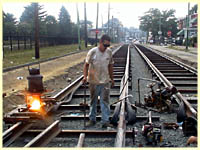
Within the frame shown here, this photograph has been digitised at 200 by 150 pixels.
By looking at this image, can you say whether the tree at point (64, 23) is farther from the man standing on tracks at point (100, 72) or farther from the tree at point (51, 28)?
the man standing on tracks at point (100, 72)

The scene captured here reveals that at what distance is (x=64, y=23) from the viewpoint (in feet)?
249

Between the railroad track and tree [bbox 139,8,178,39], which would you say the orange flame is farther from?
tree [bbox 139,8,178,39]

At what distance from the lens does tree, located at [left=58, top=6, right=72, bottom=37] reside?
241 ft

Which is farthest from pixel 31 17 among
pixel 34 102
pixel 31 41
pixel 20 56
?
pixel 34 102

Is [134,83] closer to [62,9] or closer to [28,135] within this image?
[28,135]

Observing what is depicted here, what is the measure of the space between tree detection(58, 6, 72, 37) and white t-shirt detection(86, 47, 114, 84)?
219ft

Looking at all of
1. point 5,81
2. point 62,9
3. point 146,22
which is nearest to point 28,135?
point 5,81

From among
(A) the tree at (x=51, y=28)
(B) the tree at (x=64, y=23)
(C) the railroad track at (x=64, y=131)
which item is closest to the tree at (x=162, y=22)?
(B) the tree at (x=64, y=23)

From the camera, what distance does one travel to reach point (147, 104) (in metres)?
6.89

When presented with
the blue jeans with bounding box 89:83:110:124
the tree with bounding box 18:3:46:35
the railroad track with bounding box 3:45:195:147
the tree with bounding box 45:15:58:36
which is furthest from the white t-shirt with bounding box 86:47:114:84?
the tree with bounding box 45:15:58:36

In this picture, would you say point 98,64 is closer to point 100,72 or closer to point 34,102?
point 100,72

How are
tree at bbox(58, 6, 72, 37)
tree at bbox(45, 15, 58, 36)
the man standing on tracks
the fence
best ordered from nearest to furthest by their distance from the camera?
1. the man standing on tracks
2. the fence
3. tree at bbox(45, 15, 58, 36)
4. tree at bbox(58, 6, 72, 37)

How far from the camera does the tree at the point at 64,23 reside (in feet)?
241

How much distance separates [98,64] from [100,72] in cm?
17
